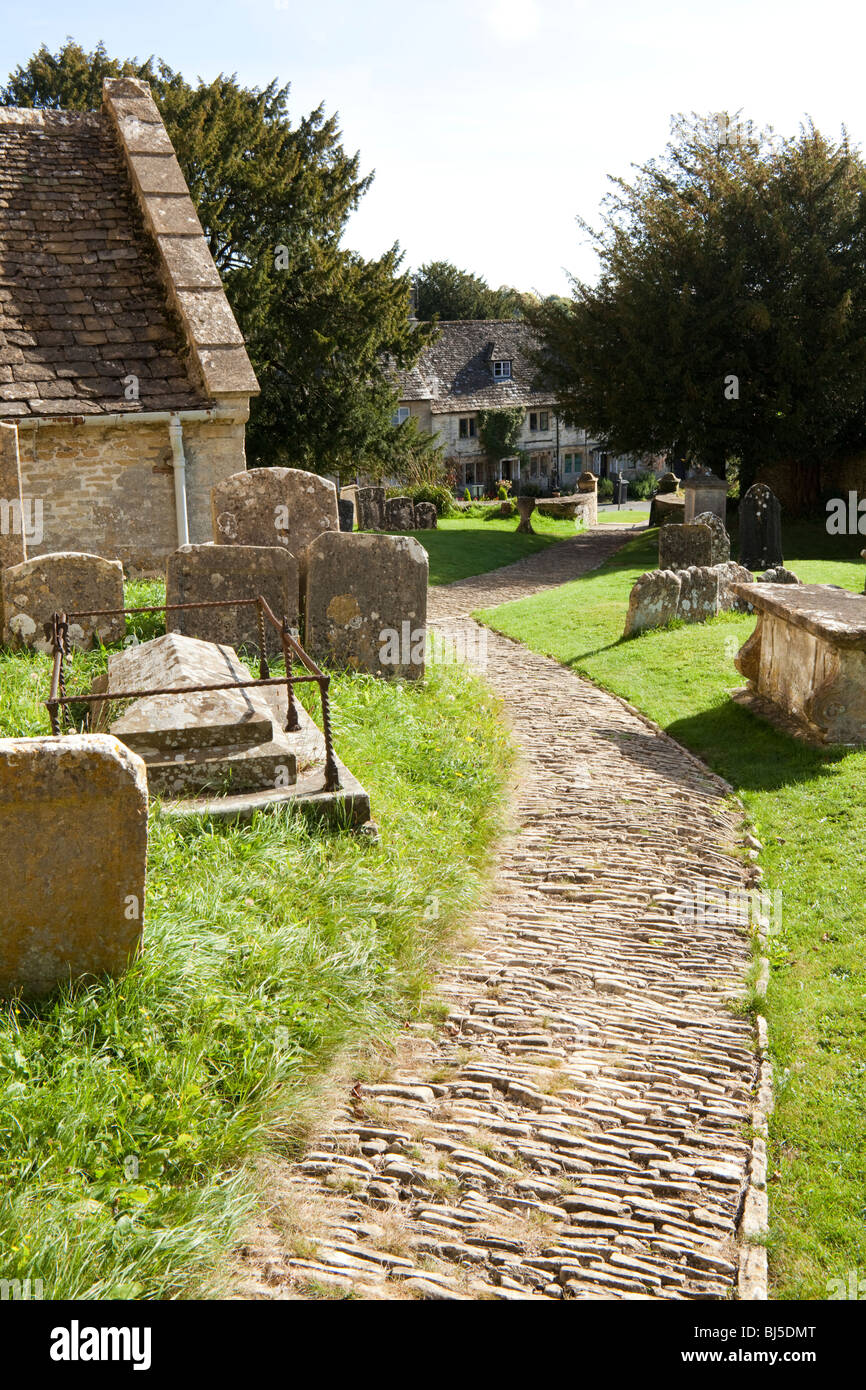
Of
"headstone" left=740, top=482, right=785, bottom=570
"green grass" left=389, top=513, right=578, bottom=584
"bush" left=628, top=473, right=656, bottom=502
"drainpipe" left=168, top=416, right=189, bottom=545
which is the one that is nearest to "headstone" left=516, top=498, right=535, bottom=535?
"green grass" left=389, top=513, right=578, bottom=584

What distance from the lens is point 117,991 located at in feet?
15.3

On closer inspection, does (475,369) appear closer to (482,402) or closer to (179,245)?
(482,402)

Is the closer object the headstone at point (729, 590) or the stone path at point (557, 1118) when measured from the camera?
the stone path at point (557, 1118)

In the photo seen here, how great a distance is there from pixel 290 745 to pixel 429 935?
184 centimetres

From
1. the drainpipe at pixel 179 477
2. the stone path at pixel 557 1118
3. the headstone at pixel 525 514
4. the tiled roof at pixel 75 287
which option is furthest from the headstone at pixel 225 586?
the headstone at pixel 525 514

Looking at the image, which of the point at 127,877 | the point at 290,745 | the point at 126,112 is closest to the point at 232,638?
the point at 290,745

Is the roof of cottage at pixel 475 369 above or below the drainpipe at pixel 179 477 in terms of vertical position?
above

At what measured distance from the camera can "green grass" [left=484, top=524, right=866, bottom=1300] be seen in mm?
4305

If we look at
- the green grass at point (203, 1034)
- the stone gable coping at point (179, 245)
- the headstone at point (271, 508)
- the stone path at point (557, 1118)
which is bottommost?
the stone path at point (557, 1118)

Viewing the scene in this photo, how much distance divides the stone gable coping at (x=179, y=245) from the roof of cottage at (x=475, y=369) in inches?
1331

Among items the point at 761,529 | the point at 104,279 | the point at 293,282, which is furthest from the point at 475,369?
the point at 104,279

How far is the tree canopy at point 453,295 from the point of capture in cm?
6006

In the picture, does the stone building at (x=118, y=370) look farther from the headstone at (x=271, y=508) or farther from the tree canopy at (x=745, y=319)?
the tree canopy at (x=745, y=319)
